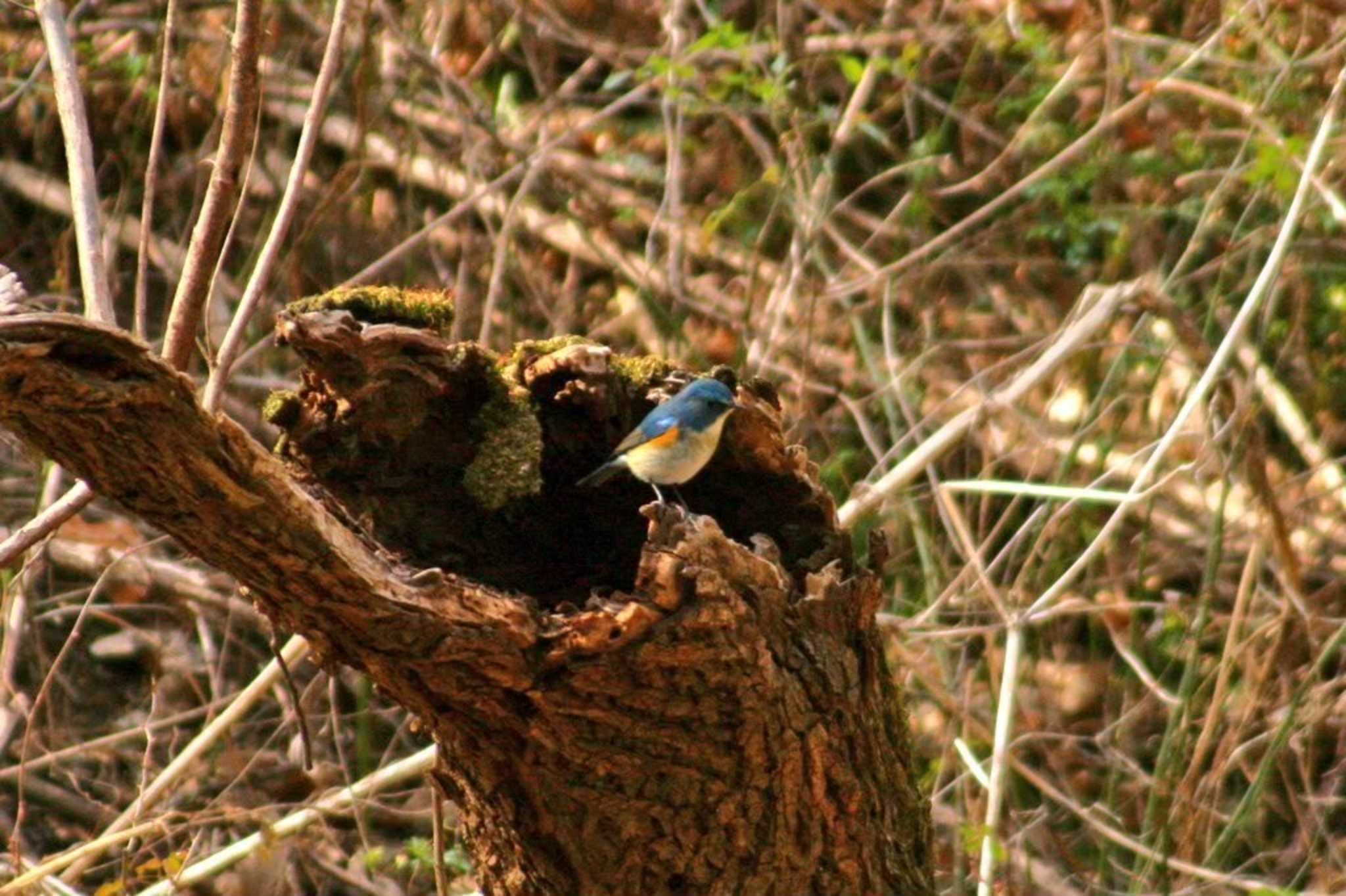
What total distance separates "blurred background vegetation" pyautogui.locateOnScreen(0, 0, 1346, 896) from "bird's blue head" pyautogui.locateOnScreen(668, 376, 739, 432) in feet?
5.85

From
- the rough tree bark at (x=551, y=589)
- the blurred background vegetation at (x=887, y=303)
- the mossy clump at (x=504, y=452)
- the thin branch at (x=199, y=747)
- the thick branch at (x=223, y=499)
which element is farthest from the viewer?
the blurred background vegetation at (x=887, y=303)

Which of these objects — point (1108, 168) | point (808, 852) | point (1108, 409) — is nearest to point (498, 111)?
point (1108, 168)

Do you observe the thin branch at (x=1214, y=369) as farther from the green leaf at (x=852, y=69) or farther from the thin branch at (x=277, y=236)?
the thin branch at (x=277, y=236)

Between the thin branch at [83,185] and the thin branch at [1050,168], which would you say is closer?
the thin branch at [83,185]

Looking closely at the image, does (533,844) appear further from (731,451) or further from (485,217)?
(485,217)

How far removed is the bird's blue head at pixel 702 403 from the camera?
3037 mm

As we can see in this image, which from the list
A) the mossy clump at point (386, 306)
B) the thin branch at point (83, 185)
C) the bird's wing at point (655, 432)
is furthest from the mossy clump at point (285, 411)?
the bird's wing at point (655, 432)

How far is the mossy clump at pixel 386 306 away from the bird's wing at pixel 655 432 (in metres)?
0.42

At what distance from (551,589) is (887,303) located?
315cm

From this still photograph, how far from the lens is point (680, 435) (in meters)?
3.12

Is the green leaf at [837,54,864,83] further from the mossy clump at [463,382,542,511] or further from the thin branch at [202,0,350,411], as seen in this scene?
the mossy clump at [463,382,542,511]

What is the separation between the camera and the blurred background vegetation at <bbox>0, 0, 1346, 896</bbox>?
221 inches

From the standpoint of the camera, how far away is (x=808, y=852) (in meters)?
2.99

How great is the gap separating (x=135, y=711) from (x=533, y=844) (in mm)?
4037
